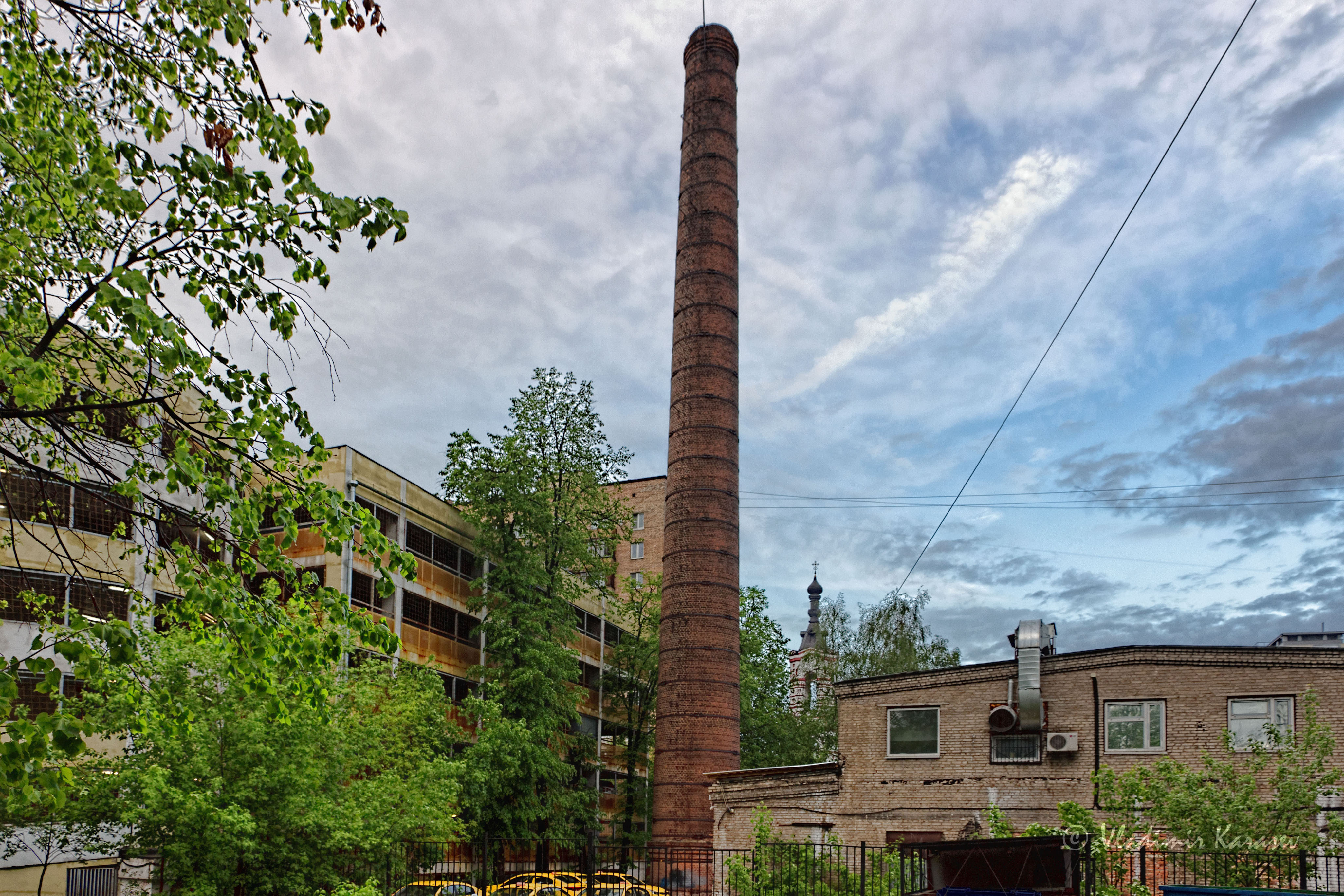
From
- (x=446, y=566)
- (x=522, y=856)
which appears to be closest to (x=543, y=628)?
(x=446, y=566)

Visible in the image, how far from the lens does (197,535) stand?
24531 millimetres

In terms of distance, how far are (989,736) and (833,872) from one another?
5801mm

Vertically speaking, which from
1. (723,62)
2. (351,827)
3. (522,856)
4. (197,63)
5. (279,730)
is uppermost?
(723,62)

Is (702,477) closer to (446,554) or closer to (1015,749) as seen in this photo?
(446,554)

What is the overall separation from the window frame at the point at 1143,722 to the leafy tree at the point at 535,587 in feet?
45.9

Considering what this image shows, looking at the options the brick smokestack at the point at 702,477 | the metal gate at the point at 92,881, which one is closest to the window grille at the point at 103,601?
the metal gate at the point at 92,881

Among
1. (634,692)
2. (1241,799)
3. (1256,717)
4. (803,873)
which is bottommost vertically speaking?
(803,873)

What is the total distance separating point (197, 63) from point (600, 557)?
99.6ft

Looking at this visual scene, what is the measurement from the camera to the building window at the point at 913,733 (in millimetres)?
24875

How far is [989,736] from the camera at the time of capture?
79.4ft

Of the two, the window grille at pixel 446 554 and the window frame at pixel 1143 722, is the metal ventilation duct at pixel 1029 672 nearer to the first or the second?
the window frame at pixel 1143 722

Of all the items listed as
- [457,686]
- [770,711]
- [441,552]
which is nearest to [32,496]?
[441,552]

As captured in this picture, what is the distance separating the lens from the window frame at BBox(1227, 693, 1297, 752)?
2170cm

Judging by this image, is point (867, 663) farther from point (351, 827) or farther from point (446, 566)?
point (351, 827)
